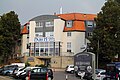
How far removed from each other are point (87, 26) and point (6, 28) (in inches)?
742

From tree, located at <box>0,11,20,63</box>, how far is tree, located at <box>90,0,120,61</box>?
81.5 ft

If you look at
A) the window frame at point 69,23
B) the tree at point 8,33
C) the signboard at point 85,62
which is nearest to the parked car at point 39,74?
the signboard at point 85,62

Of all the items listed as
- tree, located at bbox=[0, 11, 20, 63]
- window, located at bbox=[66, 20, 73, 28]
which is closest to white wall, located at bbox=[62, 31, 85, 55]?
window, located at bbox=[66, 20, 73, 28]

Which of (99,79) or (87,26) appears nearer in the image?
(99,79)

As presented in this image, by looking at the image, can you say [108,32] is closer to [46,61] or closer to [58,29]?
[58,29]

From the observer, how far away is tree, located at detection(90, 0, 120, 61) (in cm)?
5700

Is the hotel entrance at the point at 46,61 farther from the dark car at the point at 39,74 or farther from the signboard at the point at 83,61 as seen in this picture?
the signboard at the point at 83,61

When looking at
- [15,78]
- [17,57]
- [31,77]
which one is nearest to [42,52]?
[17,57]

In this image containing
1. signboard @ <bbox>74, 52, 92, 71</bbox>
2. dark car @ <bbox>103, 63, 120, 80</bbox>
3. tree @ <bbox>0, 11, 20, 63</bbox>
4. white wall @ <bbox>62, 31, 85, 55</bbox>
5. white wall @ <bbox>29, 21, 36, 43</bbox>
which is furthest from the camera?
white wall @ <bbox>29, 21, 36, 43</bbox>

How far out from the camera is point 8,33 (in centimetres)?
7738

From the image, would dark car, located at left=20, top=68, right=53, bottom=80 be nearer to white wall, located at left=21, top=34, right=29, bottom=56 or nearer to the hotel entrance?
the hotel entrance

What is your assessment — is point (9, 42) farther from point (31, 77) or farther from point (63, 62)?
point (31, 77)

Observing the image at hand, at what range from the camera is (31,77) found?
36.1 m

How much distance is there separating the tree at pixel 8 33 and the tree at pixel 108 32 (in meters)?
24.8
